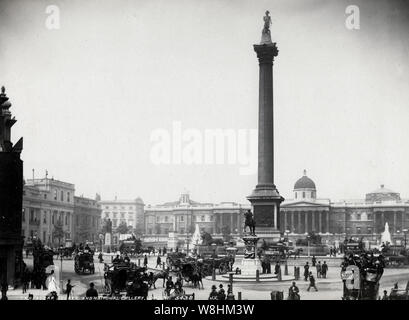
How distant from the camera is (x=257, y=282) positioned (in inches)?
1119

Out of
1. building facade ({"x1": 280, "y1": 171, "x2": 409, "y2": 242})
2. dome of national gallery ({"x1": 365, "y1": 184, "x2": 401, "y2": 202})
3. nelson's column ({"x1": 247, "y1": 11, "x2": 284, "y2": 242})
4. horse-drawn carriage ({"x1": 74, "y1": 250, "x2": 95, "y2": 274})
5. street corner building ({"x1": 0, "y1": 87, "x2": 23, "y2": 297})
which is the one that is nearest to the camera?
street corner building ({"x1": 0, "y1": 87, "x2": 23, "y2": 297})

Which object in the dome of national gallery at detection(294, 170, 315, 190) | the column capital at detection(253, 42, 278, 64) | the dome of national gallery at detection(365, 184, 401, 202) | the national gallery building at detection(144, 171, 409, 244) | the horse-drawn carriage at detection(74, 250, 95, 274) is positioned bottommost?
the horse-drawn carriage at detection(74, 250, 95, 274)

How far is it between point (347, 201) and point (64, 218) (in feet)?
188

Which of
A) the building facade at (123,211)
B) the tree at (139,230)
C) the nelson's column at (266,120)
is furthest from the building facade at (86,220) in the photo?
the nelson's column at (266,120)

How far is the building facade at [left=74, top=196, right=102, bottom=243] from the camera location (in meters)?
84.9

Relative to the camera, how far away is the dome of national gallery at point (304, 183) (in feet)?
370

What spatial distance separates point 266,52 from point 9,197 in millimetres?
27837

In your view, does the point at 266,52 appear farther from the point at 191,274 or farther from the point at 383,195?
the point at 383,195

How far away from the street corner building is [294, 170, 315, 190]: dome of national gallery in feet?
301

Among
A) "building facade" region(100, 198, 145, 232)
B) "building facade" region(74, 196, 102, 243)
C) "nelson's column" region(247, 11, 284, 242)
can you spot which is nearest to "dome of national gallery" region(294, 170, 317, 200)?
"building facade" region(100, 198, 145, 232)

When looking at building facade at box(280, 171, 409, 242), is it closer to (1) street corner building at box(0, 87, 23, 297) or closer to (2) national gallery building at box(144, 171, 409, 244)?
(2) national gallery building at box(144, 171, 409, 244)

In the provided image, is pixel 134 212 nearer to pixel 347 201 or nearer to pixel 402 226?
pixel 347 201
